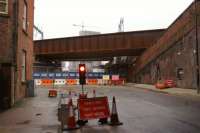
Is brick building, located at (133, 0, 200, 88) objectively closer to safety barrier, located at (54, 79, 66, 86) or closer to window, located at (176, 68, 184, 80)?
window, located at (176, 68, 184, 80)

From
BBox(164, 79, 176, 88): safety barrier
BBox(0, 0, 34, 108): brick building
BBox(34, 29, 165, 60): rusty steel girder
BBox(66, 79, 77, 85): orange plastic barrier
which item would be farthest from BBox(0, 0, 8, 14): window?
BBox(66, 79, 77, 85): orange plastic barrier

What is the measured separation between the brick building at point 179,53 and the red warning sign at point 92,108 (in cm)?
2087

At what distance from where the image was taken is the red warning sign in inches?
503

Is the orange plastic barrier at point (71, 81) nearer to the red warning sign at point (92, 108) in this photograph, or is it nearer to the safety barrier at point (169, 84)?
the safety barrier at point (169, 84)

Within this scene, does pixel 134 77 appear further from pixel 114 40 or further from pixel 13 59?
pixel 13 59

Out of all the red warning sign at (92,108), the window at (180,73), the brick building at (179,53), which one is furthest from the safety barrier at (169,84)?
the red warning sign at (92,108)

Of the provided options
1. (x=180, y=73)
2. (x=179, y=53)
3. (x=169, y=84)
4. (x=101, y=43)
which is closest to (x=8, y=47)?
(x=179, y=53)

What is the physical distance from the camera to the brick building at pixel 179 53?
3450cm

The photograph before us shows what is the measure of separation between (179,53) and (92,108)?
92.4ft

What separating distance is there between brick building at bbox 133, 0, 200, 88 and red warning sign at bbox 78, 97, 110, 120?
68.5ft

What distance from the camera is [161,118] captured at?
46.6ft

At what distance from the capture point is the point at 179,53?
39.4 m

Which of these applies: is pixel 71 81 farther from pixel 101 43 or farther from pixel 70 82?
pixel 101 43

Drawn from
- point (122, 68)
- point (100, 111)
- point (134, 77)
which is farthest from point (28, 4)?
point (122, 68)
